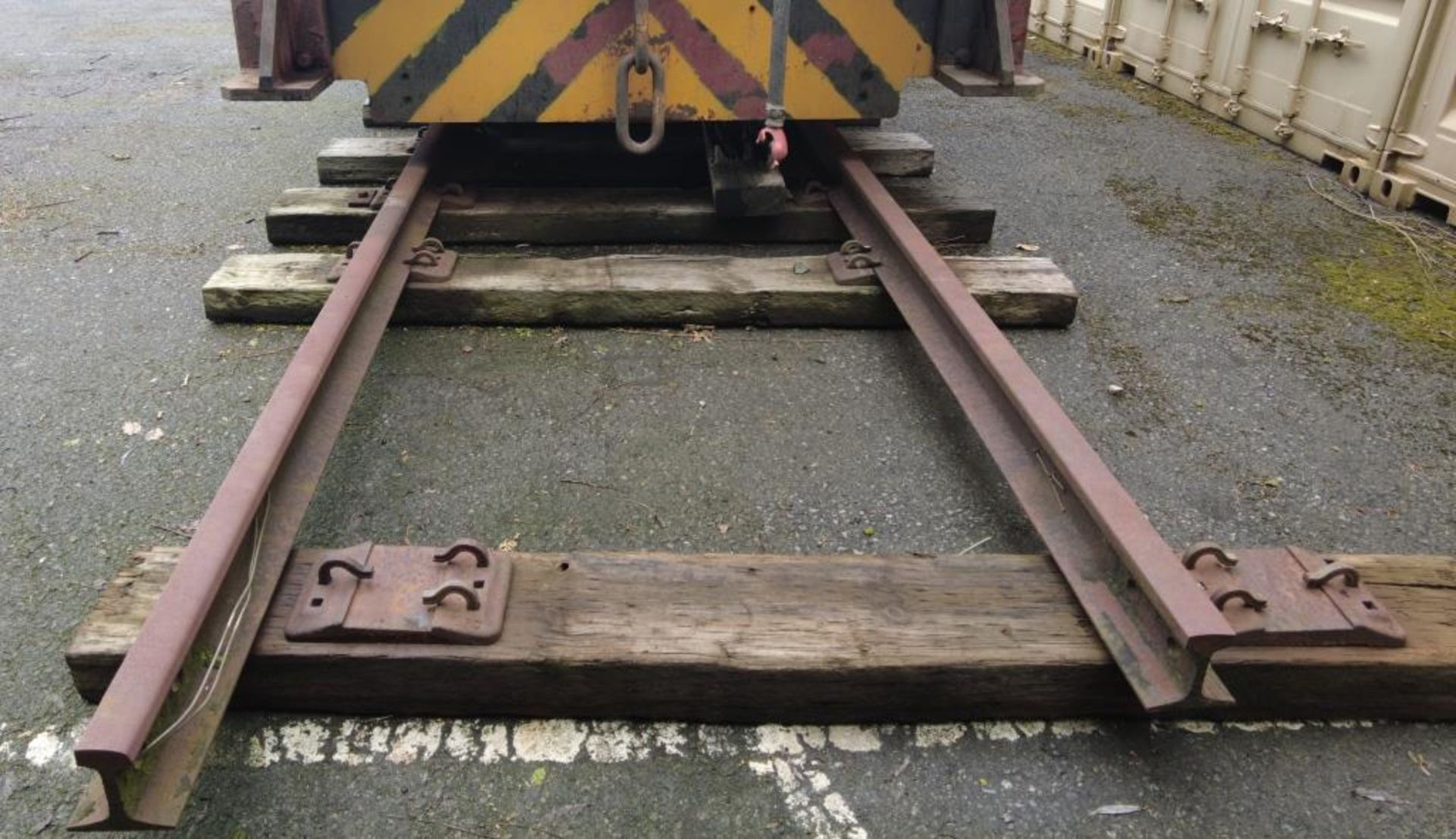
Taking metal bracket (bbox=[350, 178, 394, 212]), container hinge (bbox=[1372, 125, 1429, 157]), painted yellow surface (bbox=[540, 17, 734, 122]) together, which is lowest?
metal bracket (bbox=[350, 178, 394, 212])

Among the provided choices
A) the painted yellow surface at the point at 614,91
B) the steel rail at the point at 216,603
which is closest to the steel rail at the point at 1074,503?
the painted yellow surface at the point at 614,91

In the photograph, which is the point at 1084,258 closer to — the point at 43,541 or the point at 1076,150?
the point at 1076,150

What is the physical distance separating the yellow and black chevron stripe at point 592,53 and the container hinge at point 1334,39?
89.8 inches

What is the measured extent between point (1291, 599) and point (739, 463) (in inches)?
42.7

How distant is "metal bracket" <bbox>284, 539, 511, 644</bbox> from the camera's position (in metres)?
1.55

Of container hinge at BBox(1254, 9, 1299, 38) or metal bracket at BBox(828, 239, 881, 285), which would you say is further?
container hinge at BBox(1254, 9, 1299, 38)

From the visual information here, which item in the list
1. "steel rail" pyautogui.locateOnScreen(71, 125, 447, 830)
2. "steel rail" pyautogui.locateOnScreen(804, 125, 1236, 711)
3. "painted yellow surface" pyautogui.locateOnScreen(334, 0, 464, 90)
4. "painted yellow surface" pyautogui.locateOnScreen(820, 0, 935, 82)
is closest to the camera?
"steel rail" pyautogui.locateOnScreen(71, 125, 447, 830)

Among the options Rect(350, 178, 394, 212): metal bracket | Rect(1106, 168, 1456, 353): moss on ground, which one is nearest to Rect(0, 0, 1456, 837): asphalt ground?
Rect(1106, 168, 1456, 353): moss on ground

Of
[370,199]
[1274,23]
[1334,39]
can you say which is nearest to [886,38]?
[370,199]

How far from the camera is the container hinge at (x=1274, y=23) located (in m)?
4.76

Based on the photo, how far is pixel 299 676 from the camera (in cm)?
156

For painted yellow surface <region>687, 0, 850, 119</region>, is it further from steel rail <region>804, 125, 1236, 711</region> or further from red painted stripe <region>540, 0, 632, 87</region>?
steel rail <region>804, 125, 1236, 711</region>

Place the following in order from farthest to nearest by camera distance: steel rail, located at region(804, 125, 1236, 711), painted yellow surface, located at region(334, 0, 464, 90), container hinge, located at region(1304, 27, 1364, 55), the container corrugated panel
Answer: container hinge, located at region(1304, 27, 1364, 55) → the container corrugated panel → painted yellow surface, located at region(334, 0, 464, 90) → steel rail, located at region(804, 125, 1236, 711)

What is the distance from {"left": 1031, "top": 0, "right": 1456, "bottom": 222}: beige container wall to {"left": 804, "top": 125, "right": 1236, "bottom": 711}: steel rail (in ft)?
7.94
